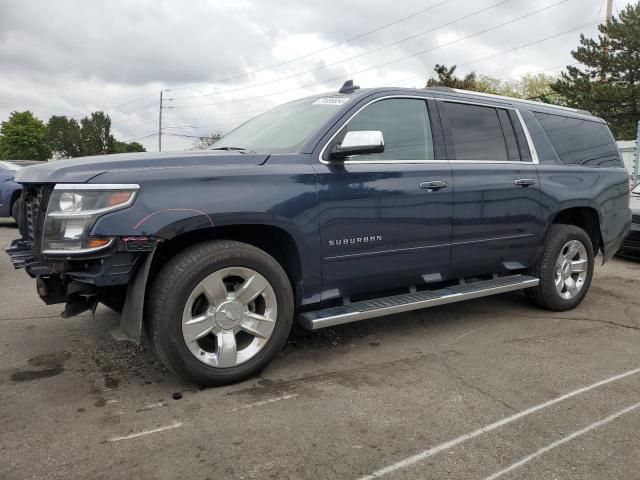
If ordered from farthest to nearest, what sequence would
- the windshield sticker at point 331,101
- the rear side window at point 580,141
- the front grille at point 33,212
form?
the rear side window at point 580,141
the windshield sticker at point 331,101
the front grille at point 33,212

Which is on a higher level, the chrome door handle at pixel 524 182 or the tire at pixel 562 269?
the chrome door handle at pixel 524 182

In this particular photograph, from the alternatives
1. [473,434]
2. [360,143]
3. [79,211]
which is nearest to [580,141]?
[360,143]

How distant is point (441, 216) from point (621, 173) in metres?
2.76

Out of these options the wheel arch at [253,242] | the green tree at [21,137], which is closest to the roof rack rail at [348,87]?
the wheel arch at [253,242]

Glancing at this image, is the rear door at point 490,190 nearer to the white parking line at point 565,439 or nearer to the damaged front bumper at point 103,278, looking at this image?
the white parking line at point 565,439

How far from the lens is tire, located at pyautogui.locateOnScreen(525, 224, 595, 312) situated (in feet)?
16.3

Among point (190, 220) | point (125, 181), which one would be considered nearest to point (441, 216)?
point (190, 220)

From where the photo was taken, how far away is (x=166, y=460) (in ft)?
8.01

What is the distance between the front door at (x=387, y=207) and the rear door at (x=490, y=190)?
162 mm

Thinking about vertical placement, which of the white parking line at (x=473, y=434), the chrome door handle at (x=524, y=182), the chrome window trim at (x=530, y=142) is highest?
the chrome window trim at (x=530, y=142)

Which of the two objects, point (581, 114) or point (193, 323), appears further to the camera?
point (581, 114)

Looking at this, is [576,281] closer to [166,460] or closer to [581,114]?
[581,114]

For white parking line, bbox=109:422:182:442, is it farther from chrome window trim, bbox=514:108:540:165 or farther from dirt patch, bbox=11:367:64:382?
chrome window trim, bbox=514:108:540:165

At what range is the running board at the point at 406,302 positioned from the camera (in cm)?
350
